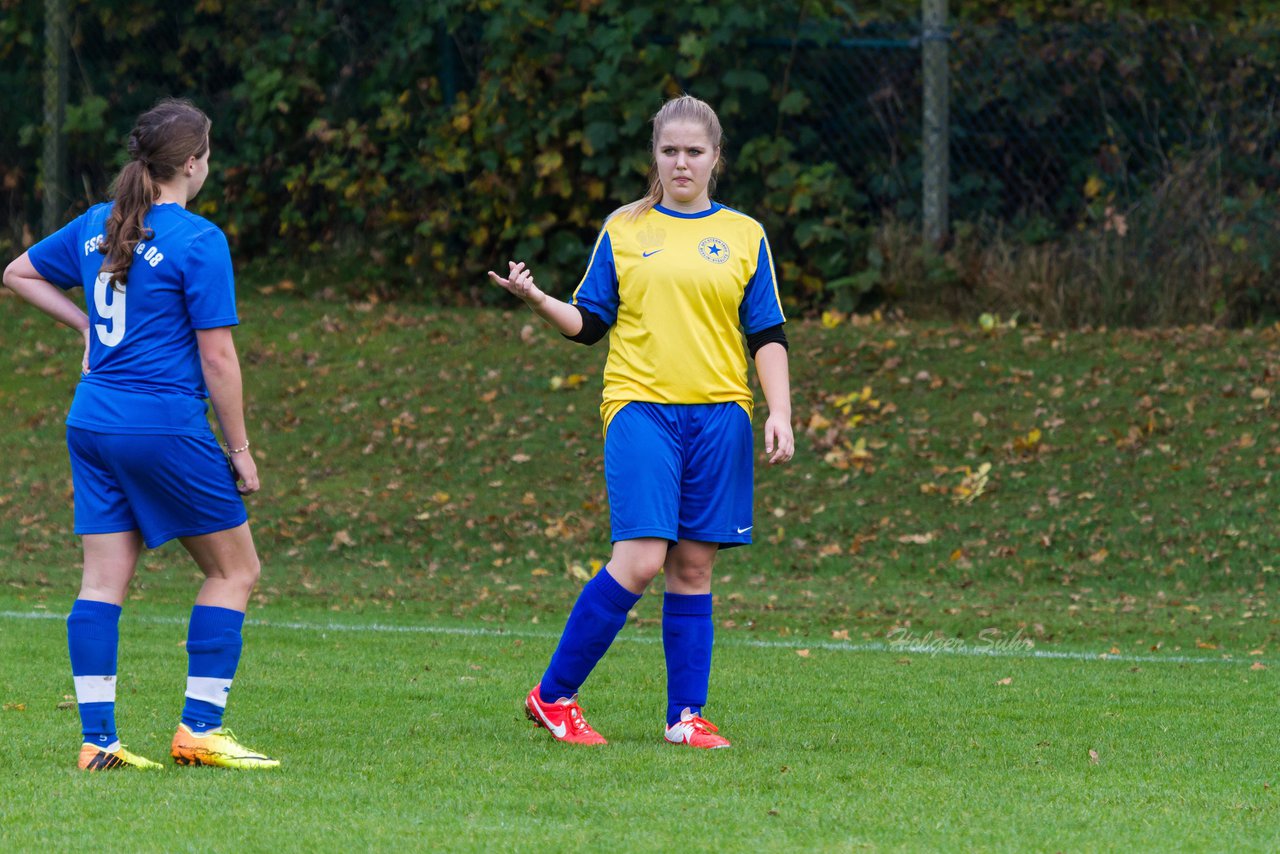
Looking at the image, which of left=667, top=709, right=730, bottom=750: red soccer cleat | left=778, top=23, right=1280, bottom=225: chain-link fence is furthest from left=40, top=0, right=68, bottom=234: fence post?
left=667, top=709, right=730, bottom=750: red soccer cleat

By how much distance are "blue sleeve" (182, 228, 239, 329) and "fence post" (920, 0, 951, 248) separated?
1030 centimetres

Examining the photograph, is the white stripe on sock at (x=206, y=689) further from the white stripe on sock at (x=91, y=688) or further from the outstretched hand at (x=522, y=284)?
the outstretched hand at (x=522, y=284)

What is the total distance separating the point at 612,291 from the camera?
5461 mm

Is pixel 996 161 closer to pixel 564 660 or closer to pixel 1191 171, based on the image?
pixel 1191 171

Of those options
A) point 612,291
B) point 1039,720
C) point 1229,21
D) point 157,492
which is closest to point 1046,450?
point 1229,21

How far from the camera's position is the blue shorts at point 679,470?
17.2 feet

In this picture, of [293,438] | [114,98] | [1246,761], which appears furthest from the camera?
[114,98]

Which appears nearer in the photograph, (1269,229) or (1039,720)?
(1039,720)

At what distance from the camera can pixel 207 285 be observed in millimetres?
4727

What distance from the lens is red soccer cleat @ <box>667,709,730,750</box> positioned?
210 inches

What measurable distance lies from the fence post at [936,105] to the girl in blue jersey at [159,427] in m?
10.1

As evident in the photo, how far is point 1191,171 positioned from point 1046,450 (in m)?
3.58

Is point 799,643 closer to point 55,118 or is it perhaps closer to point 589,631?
point 589,631

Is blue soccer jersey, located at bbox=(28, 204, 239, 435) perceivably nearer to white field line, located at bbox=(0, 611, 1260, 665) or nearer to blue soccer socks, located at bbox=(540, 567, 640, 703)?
blue soccer socks, located at bbox=(540, 567, 640, 703)
